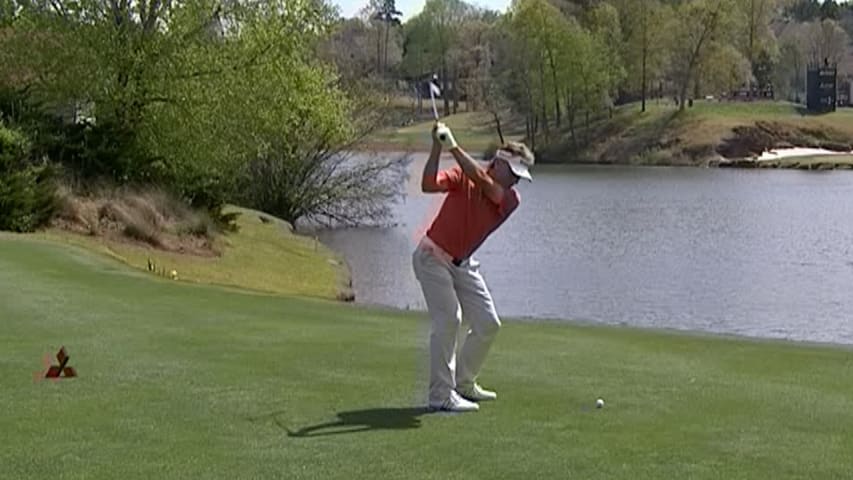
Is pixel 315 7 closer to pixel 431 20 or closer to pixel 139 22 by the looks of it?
pixel 139 22

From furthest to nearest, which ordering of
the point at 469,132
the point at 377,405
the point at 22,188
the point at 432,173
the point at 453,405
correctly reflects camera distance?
the point at 469,132 < the point at 22,188 < the point at 377,405 < the point at 453,405 < the point at 432,173

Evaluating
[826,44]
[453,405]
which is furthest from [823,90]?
[453,405]

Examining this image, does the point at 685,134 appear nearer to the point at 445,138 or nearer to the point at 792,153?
the point at 792,153

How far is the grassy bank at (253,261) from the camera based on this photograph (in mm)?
27703

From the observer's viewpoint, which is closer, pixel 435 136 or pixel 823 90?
pixel 435 136

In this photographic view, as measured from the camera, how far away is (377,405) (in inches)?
388

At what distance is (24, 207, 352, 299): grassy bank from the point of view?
2770 cm

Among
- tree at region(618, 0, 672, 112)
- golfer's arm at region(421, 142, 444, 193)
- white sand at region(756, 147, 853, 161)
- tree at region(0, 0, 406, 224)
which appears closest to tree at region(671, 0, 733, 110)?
tree at region(618, 0, 672, 112)

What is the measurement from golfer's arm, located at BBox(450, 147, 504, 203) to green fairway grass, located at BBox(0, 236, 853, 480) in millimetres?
1550

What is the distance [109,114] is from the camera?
34.9 m

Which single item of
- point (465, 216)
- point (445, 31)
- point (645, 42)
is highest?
point (445, 31)

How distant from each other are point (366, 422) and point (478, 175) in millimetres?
1839

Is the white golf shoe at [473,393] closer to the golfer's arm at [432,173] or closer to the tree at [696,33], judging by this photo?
the golfer's arm at [432,173]

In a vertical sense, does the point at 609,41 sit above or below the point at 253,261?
above
